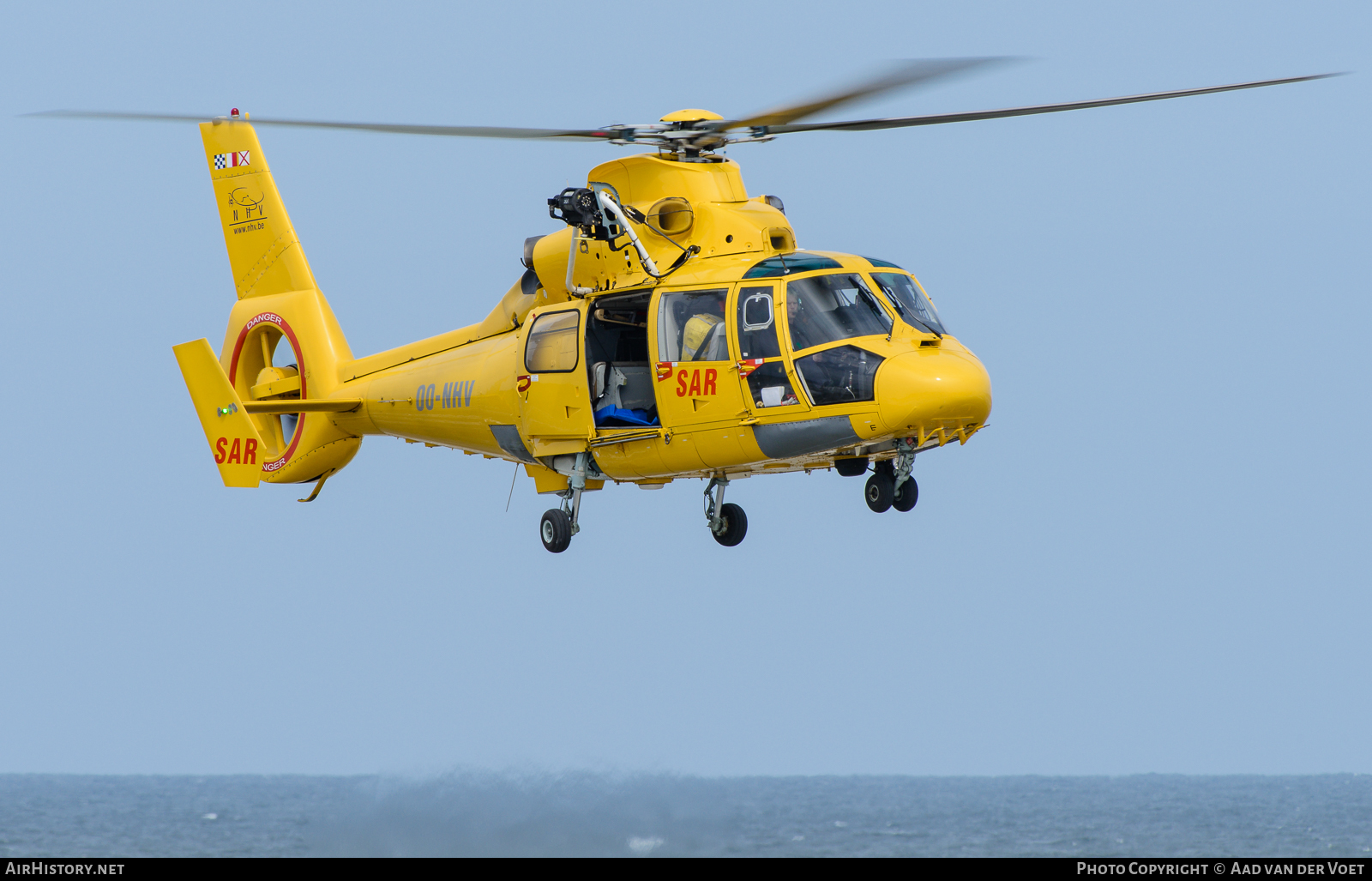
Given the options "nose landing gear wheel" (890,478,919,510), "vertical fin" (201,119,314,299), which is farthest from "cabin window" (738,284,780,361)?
"vertical fin" (201,119,314,299)

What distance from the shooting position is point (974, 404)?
14180 millimetres

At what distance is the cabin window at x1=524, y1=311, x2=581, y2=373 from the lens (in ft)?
53.3

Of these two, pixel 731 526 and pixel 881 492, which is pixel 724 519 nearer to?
pixel 731 526

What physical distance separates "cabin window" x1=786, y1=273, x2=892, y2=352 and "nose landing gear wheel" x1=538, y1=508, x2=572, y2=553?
11.6ft

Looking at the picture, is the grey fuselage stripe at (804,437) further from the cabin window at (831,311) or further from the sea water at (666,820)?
the sea water at (666,820)

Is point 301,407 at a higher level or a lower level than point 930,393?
higher

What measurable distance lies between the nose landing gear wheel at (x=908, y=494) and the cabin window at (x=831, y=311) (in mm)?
1633

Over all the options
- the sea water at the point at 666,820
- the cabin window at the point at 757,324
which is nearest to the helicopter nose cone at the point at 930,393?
the cabin window at the point at 757,324

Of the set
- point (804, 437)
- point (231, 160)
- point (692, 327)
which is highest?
point (231, 160)

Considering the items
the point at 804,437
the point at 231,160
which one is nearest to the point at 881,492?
the point at 804,437

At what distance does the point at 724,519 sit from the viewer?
55.9ft

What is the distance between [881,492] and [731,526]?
2105 mm
